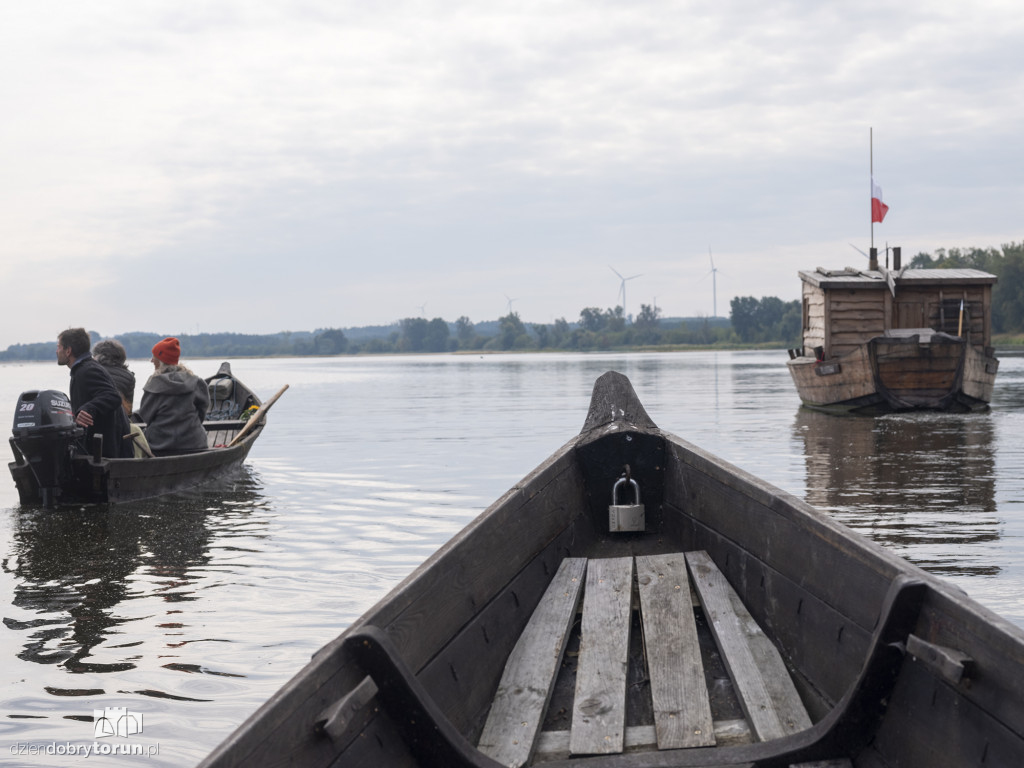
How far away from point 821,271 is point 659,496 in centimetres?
1851

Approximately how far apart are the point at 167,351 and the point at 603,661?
328 inches

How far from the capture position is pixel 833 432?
18.7 m

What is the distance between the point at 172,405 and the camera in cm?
1148

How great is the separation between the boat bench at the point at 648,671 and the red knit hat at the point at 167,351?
23.6ft

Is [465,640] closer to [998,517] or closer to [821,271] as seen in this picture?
[998,517]

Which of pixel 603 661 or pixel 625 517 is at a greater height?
pixel 625 517

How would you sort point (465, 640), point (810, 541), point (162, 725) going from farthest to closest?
point (162, 725) < point (810, 541) < point (465, 640)

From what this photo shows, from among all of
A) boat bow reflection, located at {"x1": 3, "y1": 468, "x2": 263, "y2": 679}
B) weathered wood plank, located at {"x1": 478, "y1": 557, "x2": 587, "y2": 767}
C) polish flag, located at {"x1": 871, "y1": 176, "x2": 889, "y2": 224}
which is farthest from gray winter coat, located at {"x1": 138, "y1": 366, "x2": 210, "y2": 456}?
polish flag, located at {"x1": 871, "y1": 176, "x2": 889, "y2": 224}

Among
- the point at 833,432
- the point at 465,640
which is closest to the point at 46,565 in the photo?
the point at 465,640

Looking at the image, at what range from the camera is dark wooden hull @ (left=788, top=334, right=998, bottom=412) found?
20.9 metres

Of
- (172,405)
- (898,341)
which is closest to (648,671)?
(172,405)

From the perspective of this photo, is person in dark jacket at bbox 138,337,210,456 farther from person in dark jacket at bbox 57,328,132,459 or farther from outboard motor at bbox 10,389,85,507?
outboard motor at bbox 10,389,85,507

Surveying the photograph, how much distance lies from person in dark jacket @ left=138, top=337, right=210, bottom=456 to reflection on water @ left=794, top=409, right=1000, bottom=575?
7.20 m

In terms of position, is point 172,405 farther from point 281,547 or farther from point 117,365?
point 281,547
